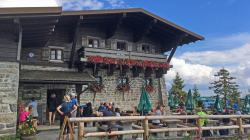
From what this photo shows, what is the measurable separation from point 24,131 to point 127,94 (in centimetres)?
1050

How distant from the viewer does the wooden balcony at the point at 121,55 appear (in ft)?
58.0

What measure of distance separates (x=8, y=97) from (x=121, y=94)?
984 cm

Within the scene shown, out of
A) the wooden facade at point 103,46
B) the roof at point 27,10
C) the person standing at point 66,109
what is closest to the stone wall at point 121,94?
the wooden facade at point 103,46

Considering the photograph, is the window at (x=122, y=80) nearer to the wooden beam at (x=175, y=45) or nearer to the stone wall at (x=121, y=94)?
the stone wall at (x=121, y=94)

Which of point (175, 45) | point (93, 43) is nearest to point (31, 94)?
point (93, 43)

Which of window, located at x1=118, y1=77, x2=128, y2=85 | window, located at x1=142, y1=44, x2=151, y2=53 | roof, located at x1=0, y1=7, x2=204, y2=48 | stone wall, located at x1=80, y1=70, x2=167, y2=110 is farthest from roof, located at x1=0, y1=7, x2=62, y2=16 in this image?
window, located at x1=142, y1=44, x2=151, y2=53

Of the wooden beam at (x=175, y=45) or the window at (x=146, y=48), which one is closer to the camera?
the wooden beam at (x=175, y=45)

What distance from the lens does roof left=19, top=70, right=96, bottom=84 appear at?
14664mm

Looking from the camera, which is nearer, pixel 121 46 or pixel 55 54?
pixel 55 54

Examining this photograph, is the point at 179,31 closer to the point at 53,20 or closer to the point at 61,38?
the point at 61,38

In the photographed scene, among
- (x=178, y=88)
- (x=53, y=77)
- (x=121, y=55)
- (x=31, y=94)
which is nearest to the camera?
(x=53, y=77)

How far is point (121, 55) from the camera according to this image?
19.0 meters

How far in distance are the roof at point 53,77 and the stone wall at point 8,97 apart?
11.8ft

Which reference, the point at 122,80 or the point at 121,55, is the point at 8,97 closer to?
the point at 121,55
